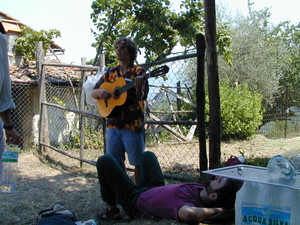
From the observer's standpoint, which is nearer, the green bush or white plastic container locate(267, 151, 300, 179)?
white plastic container locate(267, 151, 300, 179)

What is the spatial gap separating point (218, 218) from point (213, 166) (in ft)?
4.03

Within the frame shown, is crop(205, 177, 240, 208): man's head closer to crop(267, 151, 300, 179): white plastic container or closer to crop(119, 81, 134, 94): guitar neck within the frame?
crop(267, 151, 300, 179): white plastic container

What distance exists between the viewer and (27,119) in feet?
26.7

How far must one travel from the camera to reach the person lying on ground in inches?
89.0

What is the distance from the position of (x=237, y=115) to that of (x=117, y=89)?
6.92m

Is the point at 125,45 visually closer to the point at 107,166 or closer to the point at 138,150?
the point at 138,150

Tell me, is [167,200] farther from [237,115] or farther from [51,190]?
[237,115]

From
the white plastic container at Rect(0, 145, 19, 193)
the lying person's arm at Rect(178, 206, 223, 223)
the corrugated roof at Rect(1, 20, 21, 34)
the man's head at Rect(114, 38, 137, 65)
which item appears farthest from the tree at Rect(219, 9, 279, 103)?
the lying person's arm at Rect(178, 206, 223, 223)

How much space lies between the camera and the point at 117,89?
3.44 m

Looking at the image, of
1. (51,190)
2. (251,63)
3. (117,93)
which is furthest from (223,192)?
(251,63)

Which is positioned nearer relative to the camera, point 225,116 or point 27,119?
point 27,119

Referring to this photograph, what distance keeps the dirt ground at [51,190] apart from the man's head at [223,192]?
35 centimetres

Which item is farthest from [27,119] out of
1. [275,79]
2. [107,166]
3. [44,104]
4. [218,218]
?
[275,79]

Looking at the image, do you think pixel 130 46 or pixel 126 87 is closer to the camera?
pixel 126 87
